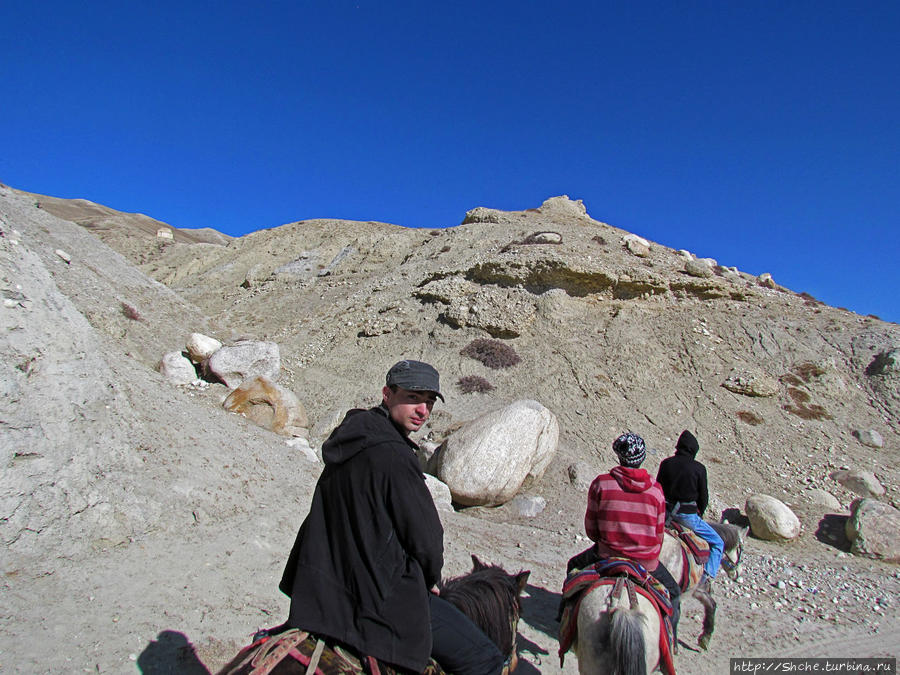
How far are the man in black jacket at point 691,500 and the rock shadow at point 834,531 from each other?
617cm

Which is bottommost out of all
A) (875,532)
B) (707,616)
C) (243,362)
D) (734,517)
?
(707,616)

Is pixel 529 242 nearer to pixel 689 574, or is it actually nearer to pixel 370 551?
pixel 689 574

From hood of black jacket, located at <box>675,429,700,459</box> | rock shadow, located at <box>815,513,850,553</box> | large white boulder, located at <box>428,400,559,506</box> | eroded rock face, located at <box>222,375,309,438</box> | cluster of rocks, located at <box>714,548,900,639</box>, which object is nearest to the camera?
hood of black jacket, located at <box>675,429,700,459</box>

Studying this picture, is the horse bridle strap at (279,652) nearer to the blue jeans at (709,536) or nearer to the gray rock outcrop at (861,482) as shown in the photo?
the blue jeans at (709,536)

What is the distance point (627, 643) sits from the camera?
11.1 feet

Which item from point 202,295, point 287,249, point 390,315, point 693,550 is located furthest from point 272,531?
point 287,249

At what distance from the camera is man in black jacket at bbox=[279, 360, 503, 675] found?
2098 mm

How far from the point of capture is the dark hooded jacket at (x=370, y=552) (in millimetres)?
2098

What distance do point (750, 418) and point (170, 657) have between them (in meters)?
16.4

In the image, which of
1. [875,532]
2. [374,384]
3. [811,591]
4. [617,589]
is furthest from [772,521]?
[374,384]

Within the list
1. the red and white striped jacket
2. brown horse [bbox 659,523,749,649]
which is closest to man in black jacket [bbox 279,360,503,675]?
the red and white striped jacket

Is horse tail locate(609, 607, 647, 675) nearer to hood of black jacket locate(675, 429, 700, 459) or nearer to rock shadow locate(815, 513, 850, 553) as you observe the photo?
hood of black jacket locate(675, 429, 700, 459)

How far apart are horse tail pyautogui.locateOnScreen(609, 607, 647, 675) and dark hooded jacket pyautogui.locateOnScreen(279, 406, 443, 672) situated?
1.95m

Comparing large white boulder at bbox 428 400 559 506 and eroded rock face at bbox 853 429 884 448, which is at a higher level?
eroded rock face at bbox 853 429 884 448
